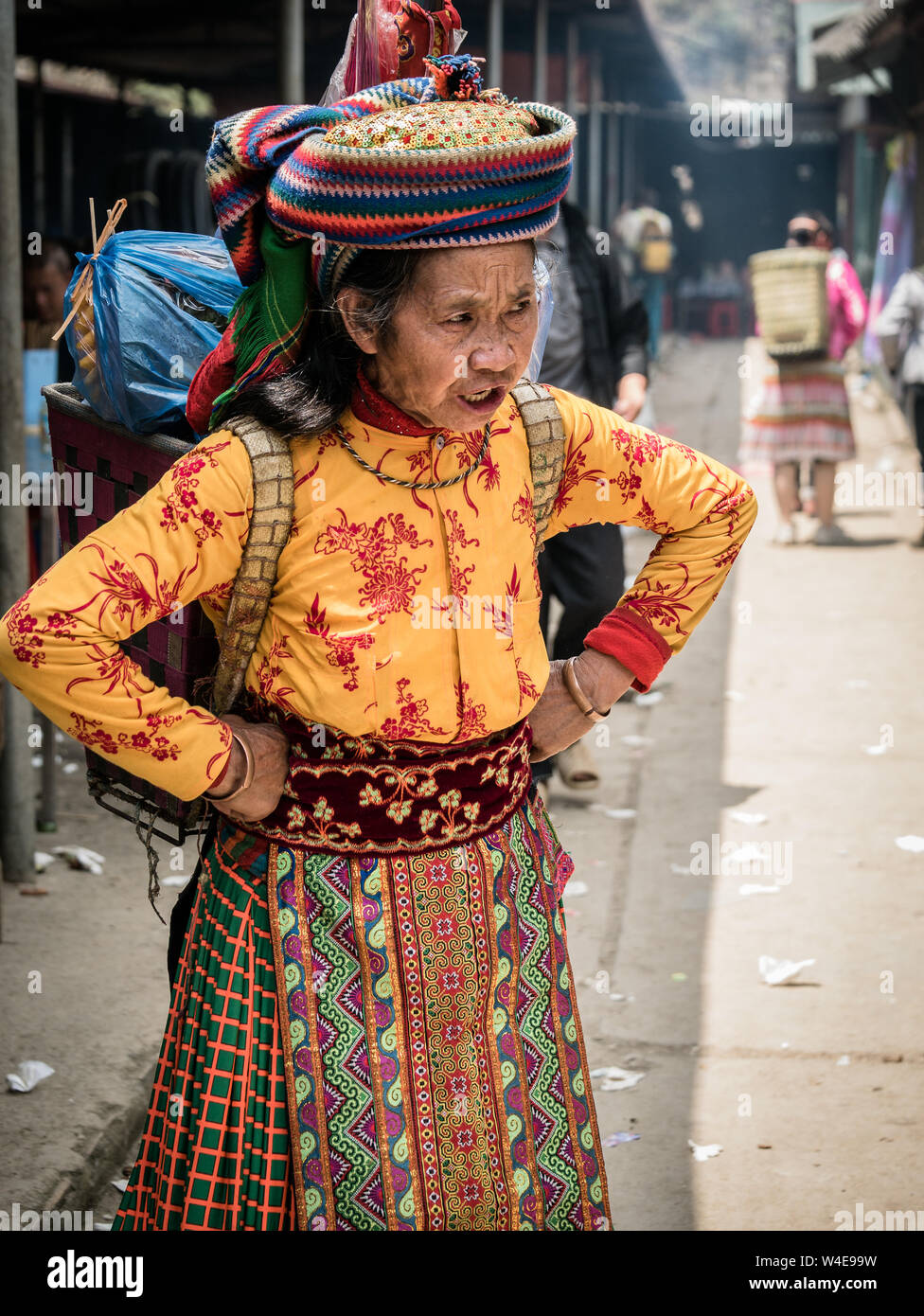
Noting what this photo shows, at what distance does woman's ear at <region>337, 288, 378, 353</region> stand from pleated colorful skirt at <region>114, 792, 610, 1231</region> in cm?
72

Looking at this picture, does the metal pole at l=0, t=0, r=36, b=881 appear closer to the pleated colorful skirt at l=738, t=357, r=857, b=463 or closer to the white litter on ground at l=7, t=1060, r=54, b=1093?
the white litter on ground at l=7, t=1060, r=54, b=1093

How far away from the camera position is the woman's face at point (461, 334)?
6.31 ft

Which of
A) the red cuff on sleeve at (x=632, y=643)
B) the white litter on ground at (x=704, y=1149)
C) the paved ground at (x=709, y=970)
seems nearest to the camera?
the red cuff on sleeve at (x=632, y=643)

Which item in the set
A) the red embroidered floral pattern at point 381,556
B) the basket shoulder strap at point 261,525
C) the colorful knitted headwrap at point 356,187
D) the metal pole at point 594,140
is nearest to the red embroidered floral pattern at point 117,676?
the basket shoulder strap at point 261,525

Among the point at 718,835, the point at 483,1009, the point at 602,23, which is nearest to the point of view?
the point at 483,1009

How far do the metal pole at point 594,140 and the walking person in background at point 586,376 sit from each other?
1034cm

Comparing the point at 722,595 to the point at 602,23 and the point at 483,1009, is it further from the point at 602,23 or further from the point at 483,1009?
the point at 602,23

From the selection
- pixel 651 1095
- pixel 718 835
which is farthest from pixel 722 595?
pixel 651 1095

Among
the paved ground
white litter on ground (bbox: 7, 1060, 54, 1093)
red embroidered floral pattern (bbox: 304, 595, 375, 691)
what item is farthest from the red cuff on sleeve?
white litter on ground (bbox: 7, 1060, 54, 1093)

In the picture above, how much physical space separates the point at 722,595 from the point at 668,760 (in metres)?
3.06

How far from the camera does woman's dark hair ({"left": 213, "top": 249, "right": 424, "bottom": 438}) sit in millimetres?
1937

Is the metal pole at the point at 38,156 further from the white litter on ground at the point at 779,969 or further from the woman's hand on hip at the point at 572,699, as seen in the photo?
the woman's hand on hip at the point at 572,699

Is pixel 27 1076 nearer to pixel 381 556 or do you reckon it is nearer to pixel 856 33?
pixel 381 556

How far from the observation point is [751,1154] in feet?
11.7
